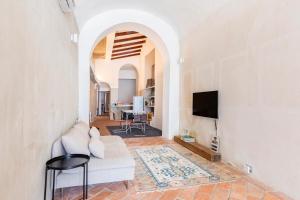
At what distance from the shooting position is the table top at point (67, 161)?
180cm

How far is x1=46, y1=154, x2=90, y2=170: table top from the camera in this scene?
1.80 metres

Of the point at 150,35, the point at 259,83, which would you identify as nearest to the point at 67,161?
the point at 259,83

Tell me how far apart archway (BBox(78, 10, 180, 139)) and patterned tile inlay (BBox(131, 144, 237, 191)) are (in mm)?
1577

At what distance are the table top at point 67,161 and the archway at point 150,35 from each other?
260 centimetres

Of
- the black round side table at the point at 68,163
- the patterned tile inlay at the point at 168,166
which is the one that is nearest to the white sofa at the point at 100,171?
the black round side table at the point at 68,163

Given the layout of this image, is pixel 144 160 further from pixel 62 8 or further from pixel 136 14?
pixel 136 14

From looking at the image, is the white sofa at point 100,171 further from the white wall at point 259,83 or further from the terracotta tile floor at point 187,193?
the white wall at point 259,83

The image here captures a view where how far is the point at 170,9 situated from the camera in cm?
457

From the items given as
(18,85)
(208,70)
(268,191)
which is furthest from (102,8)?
(268,191)

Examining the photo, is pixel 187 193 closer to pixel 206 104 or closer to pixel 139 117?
pixel 206 104

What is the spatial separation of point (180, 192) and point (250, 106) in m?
1.63

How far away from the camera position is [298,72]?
2.10 meters

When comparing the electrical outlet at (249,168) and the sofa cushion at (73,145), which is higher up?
the sofa cushion at (73,145)

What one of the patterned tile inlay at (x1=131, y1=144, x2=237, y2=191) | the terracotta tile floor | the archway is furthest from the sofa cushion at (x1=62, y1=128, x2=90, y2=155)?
the archway
